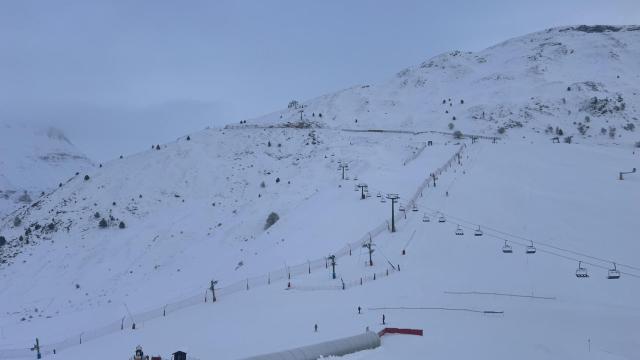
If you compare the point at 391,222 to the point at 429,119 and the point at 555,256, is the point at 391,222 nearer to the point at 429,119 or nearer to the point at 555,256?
the point at 555,256

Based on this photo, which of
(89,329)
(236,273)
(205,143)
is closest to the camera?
(89,329)

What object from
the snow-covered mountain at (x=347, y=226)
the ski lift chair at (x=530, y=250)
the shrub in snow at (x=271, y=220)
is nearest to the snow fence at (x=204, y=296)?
the snow-covered mountain at (x=347, y=226)

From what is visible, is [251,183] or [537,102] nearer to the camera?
[251,183]

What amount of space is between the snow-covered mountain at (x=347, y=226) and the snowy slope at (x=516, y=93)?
582mm

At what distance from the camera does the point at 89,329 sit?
46625 mm

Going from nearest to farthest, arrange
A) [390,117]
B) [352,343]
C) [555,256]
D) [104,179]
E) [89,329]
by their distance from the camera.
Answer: [352,343] → [555,256] → [89,329] → [104,179] → [390,117]

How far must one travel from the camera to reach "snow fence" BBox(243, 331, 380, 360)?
2342 centimetres

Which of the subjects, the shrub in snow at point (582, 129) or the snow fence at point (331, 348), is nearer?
the snow fence at point (331, 348)

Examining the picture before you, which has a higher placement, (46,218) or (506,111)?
(506,111)

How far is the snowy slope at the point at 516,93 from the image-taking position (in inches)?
3816

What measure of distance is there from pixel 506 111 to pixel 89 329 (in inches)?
2949

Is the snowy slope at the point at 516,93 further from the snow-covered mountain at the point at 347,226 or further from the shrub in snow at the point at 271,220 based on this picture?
the shrub in snow at the point at 271,220

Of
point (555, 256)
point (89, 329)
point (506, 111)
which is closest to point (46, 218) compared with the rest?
point (89, 329)

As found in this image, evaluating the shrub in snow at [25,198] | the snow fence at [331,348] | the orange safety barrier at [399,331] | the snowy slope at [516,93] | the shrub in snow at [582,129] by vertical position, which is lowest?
the shrub in snow at [25,198]
